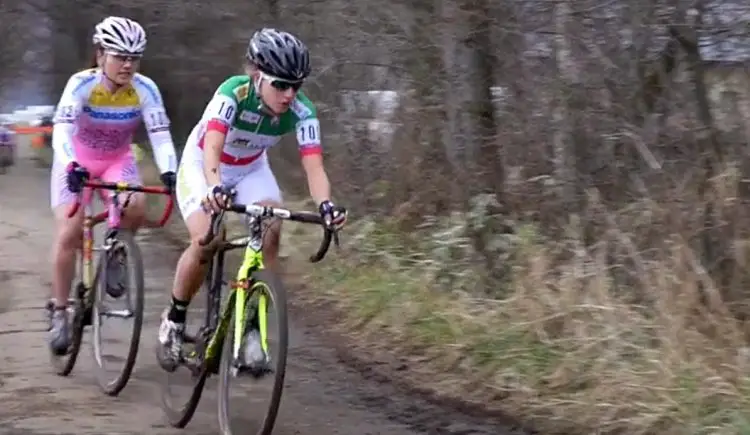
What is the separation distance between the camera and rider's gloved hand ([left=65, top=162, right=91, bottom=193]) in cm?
709

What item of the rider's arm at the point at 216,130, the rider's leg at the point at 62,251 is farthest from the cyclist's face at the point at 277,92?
the rider's leg at the point at 62,251

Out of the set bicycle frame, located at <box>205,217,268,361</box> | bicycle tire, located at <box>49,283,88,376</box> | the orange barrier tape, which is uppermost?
bicycle frame, located at <box>205,217,268,361</box>

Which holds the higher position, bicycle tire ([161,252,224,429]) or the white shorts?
the white shorts

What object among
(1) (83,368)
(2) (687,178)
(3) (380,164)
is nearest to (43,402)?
(1) (83,368)

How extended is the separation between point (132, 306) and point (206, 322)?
37.0 inches

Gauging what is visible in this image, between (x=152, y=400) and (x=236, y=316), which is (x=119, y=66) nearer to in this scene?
(x=152, y=400)

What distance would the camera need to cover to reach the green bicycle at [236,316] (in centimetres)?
557

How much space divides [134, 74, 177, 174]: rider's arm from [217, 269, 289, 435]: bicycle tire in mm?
1813

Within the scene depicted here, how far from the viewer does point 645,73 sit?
27.4 ft


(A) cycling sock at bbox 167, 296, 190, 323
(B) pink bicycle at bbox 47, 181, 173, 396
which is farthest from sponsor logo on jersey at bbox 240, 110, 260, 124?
(A) cycling sock at bbox 167, 296, 190, 323

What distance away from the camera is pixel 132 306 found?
7.12 metres

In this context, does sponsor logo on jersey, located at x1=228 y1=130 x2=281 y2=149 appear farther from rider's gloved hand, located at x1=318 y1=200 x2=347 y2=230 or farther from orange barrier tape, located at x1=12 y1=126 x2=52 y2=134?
orange barrier tape, located at x1=12 y1=126 x2=52 y2=134

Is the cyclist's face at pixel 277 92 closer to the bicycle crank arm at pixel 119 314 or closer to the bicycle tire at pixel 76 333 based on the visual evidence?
the bicycle crank arm at pixel 119 314

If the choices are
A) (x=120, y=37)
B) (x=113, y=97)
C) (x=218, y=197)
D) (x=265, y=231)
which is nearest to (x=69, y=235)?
(x=113, y=97)
